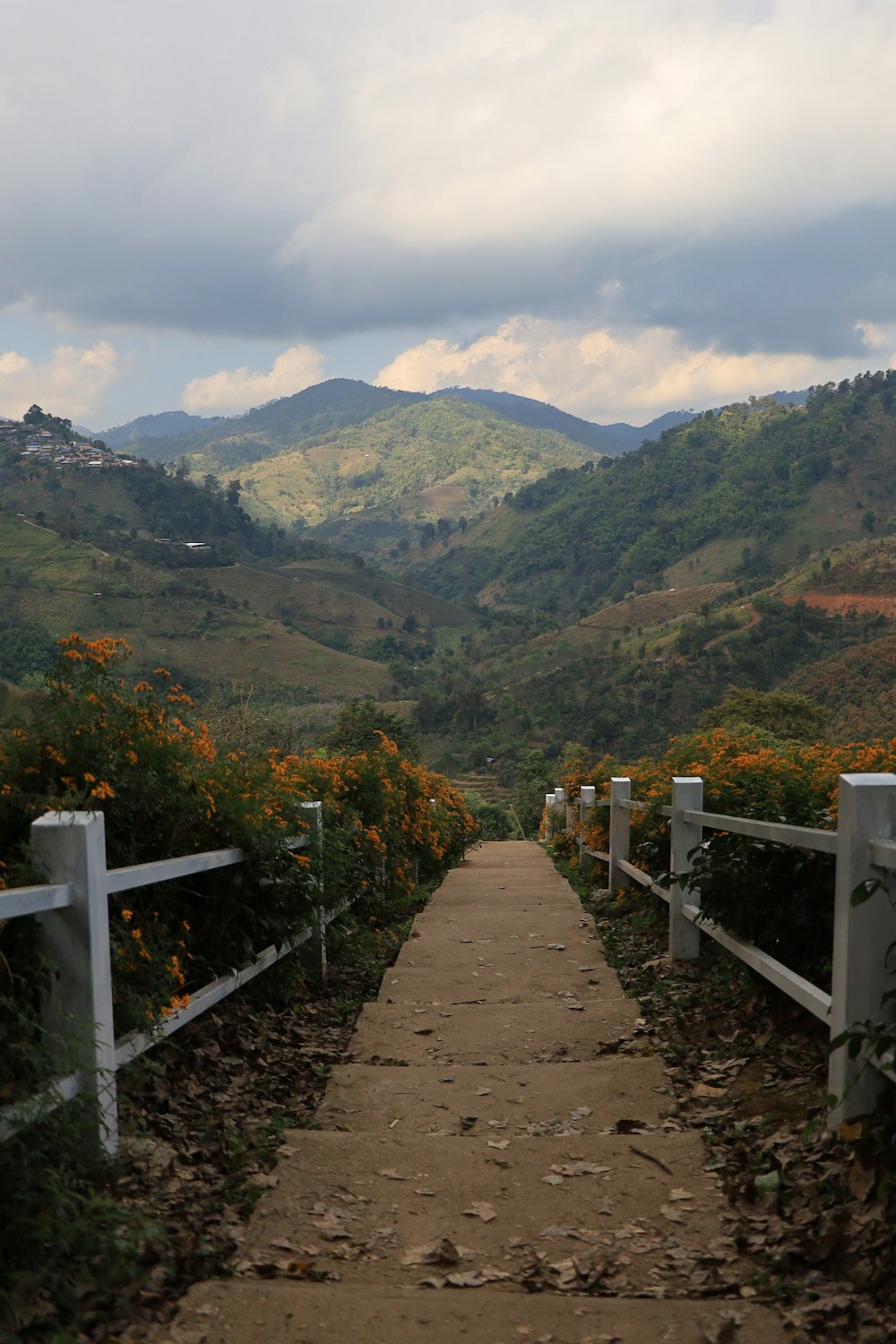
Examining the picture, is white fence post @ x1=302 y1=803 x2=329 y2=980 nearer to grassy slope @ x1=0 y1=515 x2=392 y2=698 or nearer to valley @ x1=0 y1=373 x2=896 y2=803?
valley @ x1=0 y1=373 x2=896 y2=803

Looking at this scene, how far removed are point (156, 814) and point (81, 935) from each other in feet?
4.44

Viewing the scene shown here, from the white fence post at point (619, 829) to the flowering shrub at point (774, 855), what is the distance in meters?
1.57

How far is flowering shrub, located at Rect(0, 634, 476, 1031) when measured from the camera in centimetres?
366

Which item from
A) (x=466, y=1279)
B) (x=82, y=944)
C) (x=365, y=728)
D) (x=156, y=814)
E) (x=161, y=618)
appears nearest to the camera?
(x=466, y=1279)

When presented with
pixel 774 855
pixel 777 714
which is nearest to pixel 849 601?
pixel 777 714

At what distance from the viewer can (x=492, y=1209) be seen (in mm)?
3254

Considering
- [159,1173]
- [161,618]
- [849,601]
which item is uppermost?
[159,1173]

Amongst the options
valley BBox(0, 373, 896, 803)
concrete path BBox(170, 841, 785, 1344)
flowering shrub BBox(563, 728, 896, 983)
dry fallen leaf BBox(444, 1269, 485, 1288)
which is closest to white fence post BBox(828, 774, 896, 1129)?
concrete path BBox(170, 841, 785, 1344)

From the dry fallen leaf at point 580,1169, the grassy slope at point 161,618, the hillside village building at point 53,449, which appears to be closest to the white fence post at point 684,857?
the dry fallen leaf at point 580,1169

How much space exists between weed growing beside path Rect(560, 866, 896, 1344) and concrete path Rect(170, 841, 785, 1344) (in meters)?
0.10

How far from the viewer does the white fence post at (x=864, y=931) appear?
3.25 m

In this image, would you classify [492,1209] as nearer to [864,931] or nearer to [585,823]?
[864,931]

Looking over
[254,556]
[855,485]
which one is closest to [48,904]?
[855,485]

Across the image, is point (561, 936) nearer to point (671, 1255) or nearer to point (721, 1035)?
point (721, 1035)
